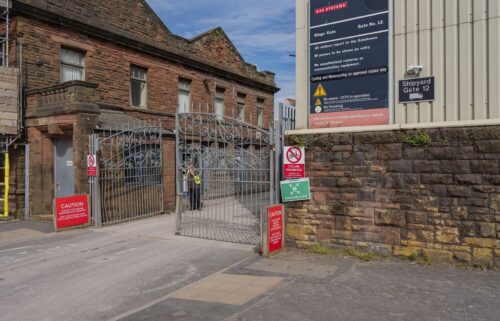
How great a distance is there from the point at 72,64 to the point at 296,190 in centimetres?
1111

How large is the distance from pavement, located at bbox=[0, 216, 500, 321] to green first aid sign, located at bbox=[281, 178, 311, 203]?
1.09m

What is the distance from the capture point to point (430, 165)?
7477 mm

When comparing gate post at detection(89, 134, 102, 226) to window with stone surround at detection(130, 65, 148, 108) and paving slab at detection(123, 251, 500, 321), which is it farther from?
paving slab at detection(123, 251, 500, 321)

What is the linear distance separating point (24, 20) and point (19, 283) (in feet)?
33.5

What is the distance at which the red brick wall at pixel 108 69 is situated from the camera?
47.8ft

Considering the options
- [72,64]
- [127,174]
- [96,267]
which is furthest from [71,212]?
[72,64]

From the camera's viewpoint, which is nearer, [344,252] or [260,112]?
[344,252]

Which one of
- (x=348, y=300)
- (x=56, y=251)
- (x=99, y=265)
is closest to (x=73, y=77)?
(x=56, y=251)

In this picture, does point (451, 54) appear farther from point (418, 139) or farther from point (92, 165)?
point (92, 165)

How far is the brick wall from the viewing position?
7027 millimetres

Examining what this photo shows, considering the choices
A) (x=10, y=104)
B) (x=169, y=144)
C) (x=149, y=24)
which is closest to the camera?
(x=10, y=104)

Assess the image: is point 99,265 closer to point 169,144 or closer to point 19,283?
point 19,283

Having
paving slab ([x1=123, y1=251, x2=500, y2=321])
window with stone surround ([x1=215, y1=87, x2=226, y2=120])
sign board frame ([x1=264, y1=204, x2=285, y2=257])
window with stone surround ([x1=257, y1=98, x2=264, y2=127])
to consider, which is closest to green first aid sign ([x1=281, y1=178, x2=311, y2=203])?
sign board frame ([x1=264, y1=204, x2=285, y2=257])

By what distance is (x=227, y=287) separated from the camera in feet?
21.5
